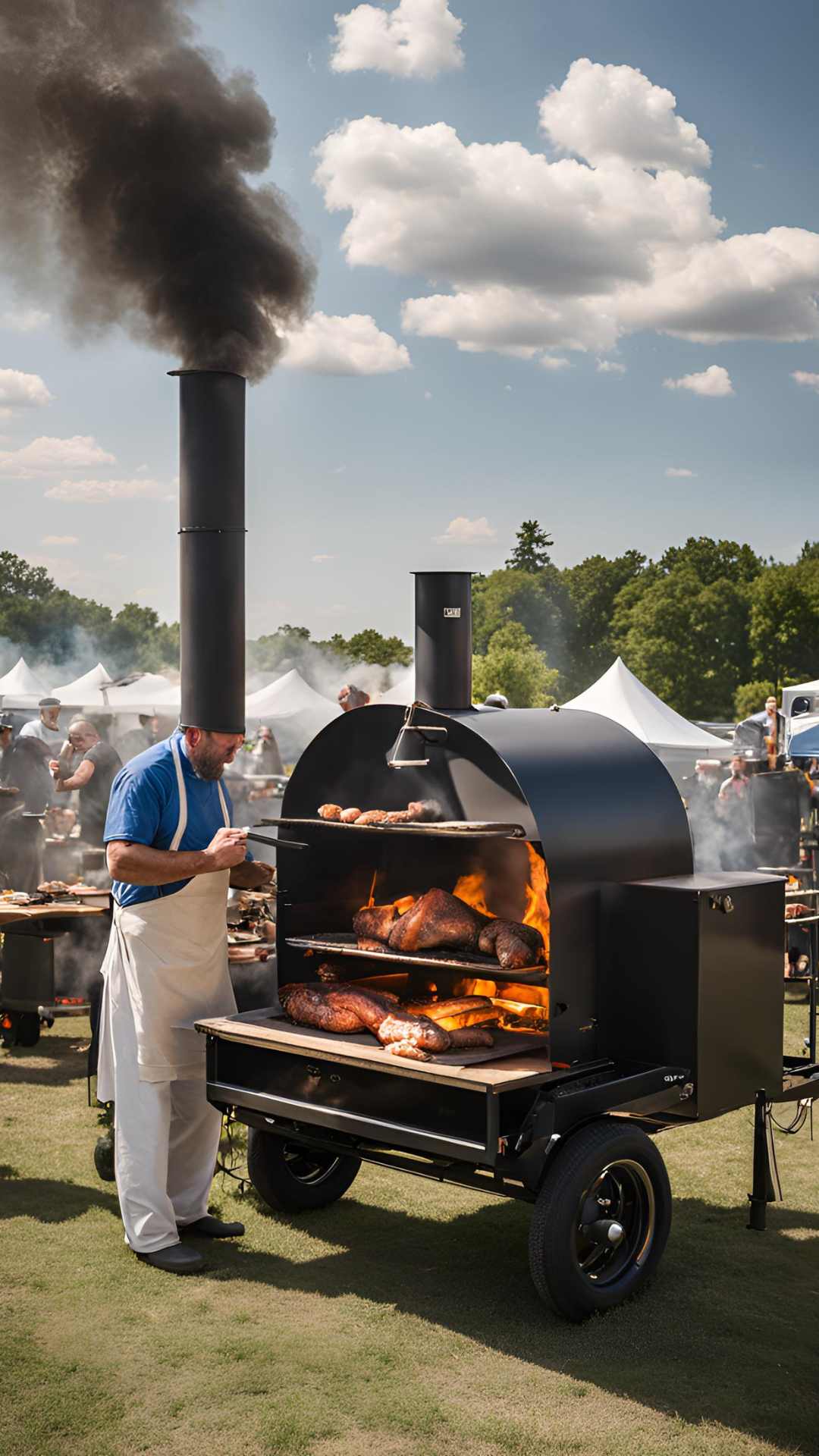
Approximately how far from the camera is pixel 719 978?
4.23 metres

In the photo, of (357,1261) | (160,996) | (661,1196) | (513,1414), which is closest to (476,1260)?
(357,1261)

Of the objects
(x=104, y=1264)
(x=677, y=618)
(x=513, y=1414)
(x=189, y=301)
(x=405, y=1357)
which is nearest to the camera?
(x=513, y=1414)

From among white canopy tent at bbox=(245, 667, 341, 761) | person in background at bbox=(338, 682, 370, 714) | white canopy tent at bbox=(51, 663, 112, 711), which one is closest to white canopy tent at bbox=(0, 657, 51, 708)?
white canopy tent at bbox=(51, 663, 112, 711)

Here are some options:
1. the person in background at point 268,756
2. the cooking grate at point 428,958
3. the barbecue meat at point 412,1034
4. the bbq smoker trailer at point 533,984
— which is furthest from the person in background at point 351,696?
the person in background at point 268,756

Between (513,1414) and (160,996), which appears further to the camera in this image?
(160,996)

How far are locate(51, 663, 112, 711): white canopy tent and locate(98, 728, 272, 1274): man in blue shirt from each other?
19.0 meters

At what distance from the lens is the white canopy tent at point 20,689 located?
2587cm

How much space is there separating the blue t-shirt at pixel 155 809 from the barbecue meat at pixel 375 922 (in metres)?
0.69

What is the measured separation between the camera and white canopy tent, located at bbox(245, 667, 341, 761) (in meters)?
22.7

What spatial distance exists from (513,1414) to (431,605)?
111 inches

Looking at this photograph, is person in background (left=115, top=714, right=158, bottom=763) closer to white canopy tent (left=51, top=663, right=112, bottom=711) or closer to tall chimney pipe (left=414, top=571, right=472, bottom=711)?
white canopy tent (left=51, top=663, right=112, bottom=711)

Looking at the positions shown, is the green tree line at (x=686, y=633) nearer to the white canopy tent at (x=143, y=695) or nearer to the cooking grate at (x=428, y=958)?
the white canopy tent at (x=143, y=695)

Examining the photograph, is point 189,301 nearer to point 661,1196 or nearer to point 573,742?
point 573,742

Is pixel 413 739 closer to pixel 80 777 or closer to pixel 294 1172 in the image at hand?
pixel 294 1172
